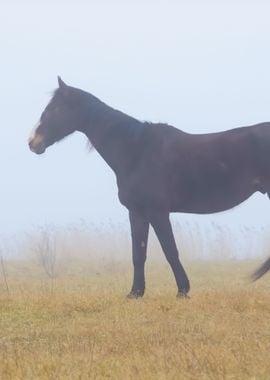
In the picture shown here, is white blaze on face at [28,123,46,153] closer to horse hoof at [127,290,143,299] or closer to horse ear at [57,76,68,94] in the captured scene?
horse ear at [57,76,68,94]

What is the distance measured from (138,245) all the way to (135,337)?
142 inches

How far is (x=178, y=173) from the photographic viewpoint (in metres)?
10.3

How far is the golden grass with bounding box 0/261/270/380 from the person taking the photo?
5.74m

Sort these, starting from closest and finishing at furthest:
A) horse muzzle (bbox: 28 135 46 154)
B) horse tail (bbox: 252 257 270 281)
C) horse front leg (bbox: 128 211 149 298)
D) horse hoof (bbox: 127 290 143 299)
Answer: horse tail (bbox: 252 257 270 281)
horse hoof (bbox: 127 290 143 299)
horse front leg (bbox: 128 211 149 298)
horse muzzle (bbox: 28 135 46 154)

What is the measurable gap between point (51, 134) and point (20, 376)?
226 inches

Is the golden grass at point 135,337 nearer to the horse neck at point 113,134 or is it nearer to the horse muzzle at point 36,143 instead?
the horse neck at point 113,134

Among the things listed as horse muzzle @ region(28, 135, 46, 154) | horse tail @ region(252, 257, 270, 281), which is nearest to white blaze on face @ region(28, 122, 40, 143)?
horse muzzle @ region(28, 135, 46, 154)

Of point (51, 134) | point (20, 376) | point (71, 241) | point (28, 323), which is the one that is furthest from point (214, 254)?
point (20, 376)

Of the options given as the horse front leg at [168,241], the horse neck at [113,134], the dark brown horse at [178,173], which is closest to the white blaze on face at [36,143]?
the horse neck at [113,134]

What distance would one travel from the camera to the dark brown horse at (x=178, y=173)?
404 inches

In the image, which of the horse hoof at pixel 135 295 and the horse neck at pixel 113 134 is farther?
the horse neck at pixel 113 134

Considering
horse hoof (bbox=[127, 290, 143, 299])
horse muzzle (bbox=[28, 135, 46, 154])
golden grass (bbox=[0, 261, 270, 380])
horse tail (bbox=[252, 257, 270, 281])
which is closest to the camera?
golden grass (bbox=[0, 261, 270, 380])

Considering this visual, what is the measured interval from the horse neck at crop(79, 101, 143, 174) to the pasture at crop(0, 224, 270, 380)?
1771 mm

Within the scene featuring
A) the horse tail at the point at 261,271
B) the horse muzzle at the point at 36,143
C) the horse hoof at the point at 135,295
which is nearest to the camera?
the horse tail at the point at 261,271
